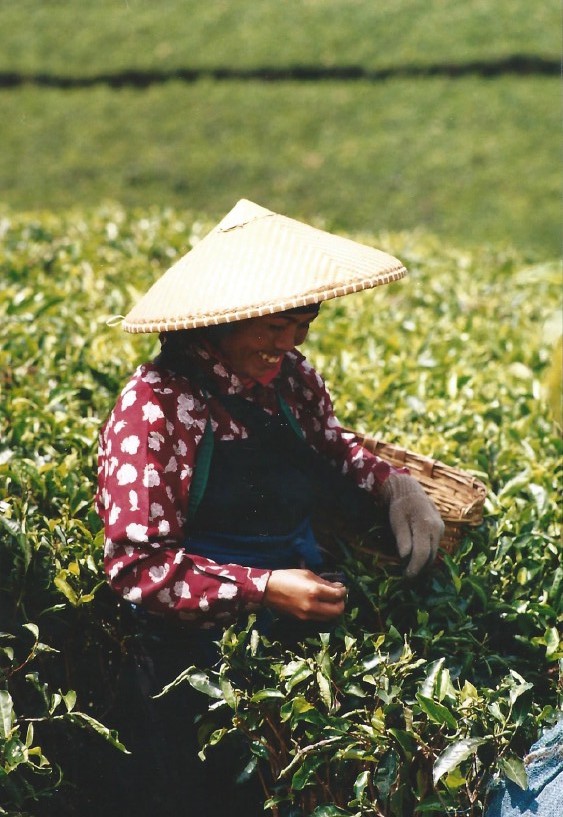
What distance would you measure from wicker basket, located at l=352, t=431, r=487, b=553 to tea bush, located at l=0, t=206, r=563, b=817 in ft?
0.20

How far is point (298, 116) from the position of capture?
11.5 meters

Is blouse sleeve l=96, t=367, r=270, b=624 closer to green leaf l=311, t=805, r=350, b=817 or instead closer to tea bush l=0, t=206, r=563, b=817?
tea bush l=0, t=206, r=563, b=817

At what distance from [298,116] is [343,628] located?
1016 cm

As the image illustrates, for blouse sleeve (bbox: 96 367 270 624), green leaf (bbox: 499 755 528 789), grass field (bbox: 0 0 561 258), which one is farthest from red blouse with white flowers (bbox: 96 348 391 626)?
grass field (bbox: 0 0 561 258)

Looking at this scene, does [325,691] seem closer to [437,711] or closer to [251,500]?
[437,711]

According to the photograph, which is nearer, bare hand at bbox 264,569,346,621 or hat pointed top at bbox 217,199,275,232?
bare hand at bbox 264,569,346,621

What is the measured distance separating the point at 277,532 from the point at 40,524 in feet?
1.86

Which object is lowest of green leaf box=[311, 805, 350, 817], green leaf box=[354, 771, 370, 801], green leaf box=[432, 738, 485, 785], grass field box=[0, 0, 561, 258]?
green leaf box=[311, 805, 350, 817]

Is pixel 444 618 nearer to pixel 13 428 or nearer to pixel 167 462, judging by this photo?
pixel 167 462

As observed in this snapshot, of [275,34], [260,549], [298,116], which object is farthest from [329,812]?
[275,34]

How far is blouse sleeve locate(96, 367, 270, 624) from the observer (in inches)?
72.1

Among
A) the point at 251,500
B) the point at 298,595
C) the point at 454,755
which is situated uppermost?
the point at 251,500

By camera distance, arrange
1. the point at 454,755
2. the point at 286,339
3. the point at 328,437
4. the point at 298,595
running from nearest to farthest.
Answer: the point at 454,755 → the point at 298,595 → the point at 286,339 → the point at 328,437

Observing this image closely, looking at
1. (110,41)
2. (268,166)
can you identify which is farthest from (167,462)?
(110,41)
